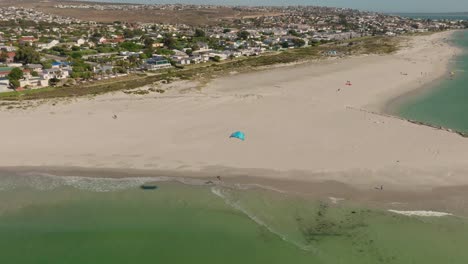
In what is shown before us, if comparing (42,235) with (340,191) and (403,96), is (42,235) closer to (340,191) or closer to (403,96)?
(340,191)

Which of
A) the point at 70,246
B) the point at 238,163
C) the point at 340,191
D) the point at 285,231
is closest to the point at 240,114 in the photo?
the point at 238,163

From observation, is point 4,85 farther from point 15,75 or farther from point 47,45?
point 47,45

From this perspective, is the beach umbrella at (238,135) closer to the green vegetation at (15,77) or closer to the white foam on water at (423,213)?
the white foam on water at (423,213)

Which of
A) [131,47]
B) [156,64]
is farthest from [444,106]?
[131,47]

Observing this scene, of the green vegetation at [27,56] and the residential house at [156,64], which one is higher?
the green vegetation at [27,56]

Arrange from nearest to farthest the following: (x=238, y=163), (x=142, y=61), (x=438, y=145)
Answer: (x=238, y=163) < (x=438, y=145) < (x=142, y=61)

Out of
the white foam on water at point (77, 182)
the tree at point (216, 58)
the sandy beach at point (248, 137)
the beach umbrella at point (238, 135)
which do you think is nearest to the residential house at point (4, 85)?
the sandy beach at point (248, 137)
